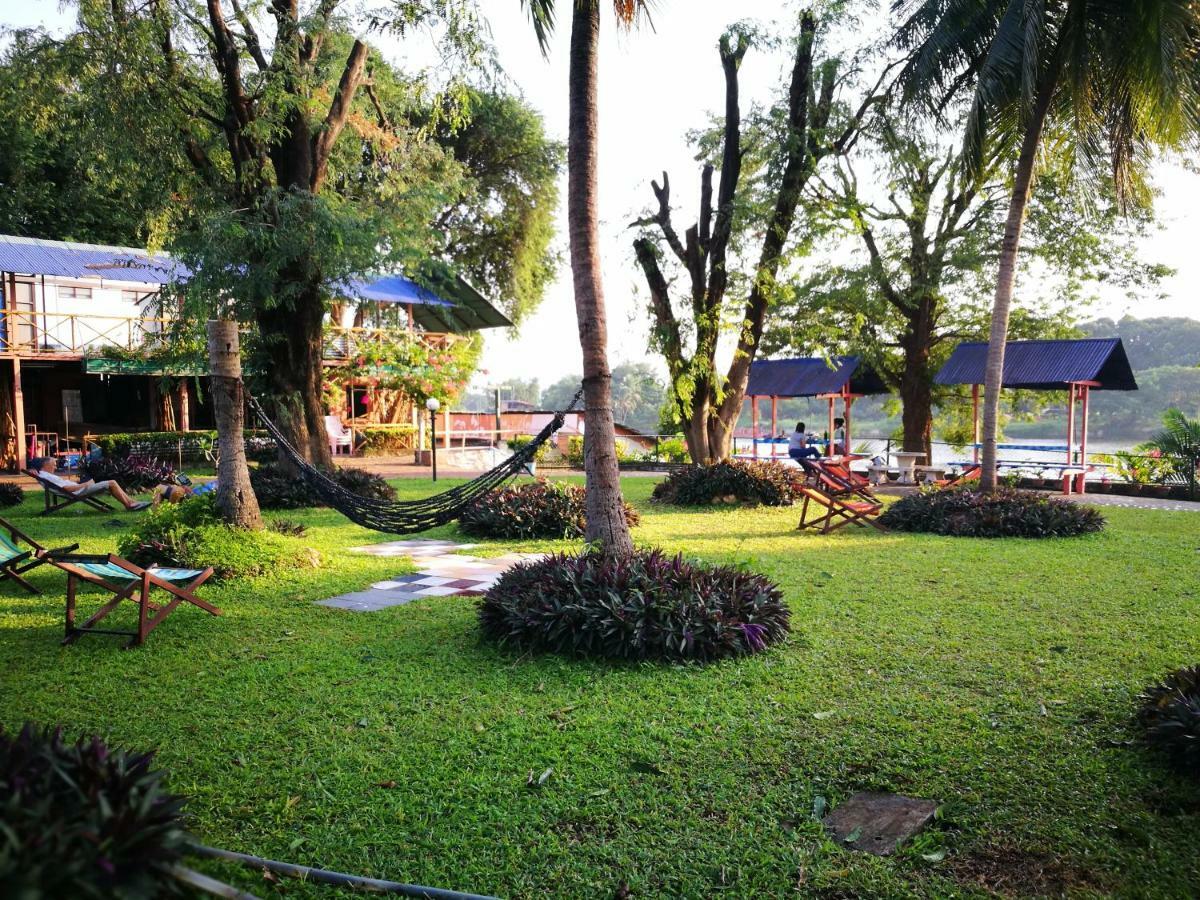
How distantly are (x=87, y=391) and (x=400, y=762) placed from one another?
969 inches

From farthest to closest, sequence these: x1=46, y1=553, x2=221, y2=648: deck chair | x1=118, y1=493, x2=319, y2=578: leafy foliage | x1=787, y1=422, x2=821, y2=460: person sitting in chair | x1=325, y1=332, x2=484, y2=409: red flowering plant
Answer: x1=325, y1=332, x2=484, y2=409: red flowering plant, x1=787, y1=422, x2=821, y2=460: person sitting in chair, x1=118, y1=493, x2=319, y2=578: leafy foliage, x1=46, y1=553, x2=221, y2=648: deck chair

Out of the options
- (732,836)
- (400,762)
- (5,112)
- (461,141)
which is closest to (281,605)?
(400,762)

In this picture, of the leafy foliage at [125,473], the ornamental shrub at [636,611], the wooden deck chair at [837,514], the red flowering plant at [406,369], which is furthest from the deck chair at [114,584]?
the red flowering plant at [406,369]

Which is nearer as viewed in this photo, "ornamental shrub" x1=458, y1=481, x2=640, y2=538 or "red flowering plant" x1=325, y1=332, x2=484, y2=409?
"ornamental shrub" x1=458, y1=481, x2=640, y2=538

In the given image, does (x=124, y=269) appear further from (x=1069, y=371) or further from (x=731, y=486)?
(x=1069, y=371)

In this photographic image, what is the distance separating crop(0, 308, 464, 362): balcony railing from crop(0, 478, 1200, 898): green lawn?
13185mm

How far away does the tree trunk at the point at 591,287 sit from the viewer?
17.9 ft

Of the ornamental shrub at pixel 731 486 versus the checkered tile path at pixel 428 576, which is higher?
the ornamental shrub at pixel 731 486

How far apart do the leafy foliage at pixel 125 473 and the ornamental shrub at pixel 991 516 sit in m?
A: 11.3

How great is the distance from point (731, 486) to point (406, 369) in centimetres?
A: 1129

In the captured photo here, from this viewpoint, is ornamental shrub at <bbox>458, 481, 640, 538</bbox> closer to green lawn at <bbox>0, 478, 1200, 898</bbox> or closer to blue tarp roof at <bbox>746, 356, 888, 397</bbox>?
green lawn at <bbox>0, 478, 1200, 898</bbox>

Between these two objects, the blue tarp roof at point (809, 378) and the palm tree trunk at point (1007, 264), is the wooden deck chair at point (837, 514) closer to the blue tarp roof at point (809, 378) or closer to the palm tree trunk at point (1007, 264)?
the palm tree trunk at point (1007, 264)

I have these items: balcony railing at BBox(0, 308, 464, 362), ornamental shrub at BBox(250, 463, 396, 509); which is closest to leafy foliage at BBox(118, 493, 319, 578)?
ornamental shrub at BBox(250, 463, 396, 509)

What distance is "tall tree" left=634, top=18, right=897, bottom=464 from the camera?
39.9ft
